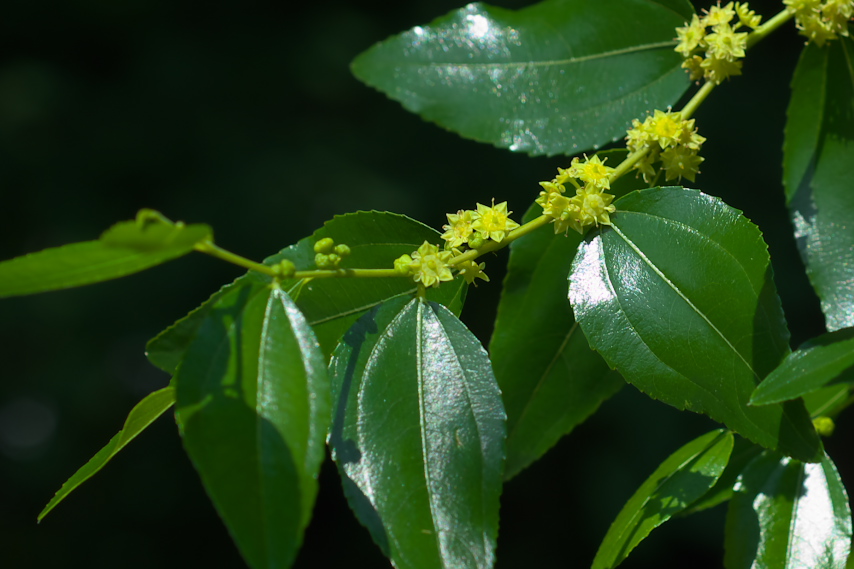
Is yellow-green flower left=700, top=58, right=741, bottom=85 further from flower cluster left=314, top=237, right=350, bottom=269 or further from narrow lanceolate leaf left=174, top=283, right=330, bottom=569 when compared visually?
narrow lanceolate leaf left=174, top=283, right=330, bottom=569

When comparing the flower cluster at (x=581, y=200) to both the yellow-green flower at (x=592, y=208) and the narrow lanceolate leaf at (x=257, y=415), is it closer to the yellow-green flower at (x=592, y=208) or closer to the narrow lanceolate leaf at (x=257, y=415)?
the yellow-green flower at (x=592, y=208)

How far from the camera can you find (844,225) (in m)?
1.11

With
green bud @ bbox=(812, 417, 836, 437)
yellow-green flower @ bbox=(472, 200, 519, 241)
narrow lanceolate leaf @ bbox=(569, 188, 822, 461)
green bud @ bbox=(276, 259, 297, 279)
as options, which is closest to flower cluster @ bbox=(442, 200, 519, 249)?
yellow-green flower @ bbox=(472, 200, 519, 241)

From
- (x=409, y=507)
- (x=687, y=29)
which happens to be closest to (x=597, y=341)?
(x=409, y=507)

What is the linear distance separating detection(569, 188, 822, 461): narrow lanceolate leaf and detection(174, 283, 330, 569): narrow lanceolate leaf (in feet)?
1.14

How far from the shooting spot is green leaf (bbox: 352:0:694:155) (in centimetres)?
119

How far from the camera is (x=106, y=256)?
2.37ft

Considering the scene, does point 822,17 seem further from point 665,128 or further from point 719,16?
point 665,128

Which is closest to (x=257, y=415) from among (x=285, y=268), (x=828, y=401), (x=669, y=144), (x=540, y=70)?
(x=285, y=268)

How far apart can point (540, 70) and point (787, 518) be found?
2.35 ft

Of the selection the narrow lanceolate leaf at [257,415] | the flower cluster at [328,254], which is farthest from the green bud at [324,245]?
the narrow lanceolate leaf at [257,415]

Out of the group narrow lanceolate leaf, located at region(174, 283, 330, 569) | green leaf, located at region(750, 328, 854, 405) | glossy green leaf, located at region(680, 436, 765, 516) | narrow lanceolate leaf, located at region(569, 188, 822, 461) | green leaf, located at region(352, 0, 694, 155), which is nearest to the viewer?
narrow lanceolate leaf, located at region(174, 283, 330, 569)

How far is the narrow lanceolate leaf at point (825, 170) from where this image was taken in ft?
3.58

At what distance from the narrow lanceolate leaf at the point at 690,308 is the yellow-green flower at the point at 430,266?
0.15 meters
